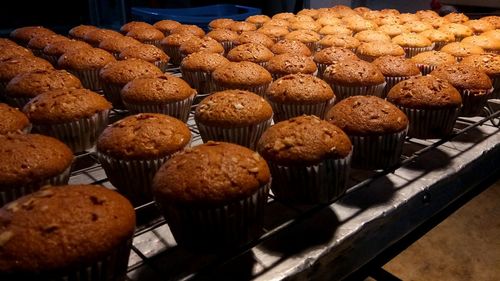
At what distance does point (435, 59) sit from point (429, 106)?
1.14 metres

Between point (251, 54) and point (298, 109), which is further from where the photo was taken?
point (251, 54)

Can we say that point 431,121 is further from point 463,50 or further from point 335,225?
point 463,50

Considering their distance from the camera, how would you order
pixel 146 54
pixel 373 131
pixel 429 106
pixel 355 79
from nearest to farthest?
pixel 373 131 → pixel 429 106 → pixel 355 79 → pixel 146 54

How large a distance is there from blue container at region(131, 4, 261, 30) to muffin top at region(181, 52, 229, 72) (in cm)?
222

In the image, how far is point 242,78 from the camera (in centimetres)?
321

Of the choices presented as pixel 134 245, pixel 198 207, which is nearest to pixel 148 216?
pixel 134 245

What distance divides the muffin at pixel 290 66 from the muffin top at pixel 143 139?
148 cm

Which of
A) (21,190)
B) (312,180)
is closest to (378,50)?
(312,180)

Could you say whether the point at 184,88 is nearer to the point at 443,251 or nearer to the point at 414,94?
the point at 414,94

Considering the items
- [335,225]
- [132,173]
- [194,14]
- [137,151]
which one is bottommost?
[335,225]

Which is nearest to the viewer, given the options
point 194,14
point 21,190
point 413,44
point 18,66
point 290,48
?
point 21,190

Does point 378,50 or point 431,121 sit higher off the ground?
point 378,50

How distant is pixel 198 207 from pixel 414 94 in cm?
173

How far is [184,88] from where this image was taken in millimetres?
3000
